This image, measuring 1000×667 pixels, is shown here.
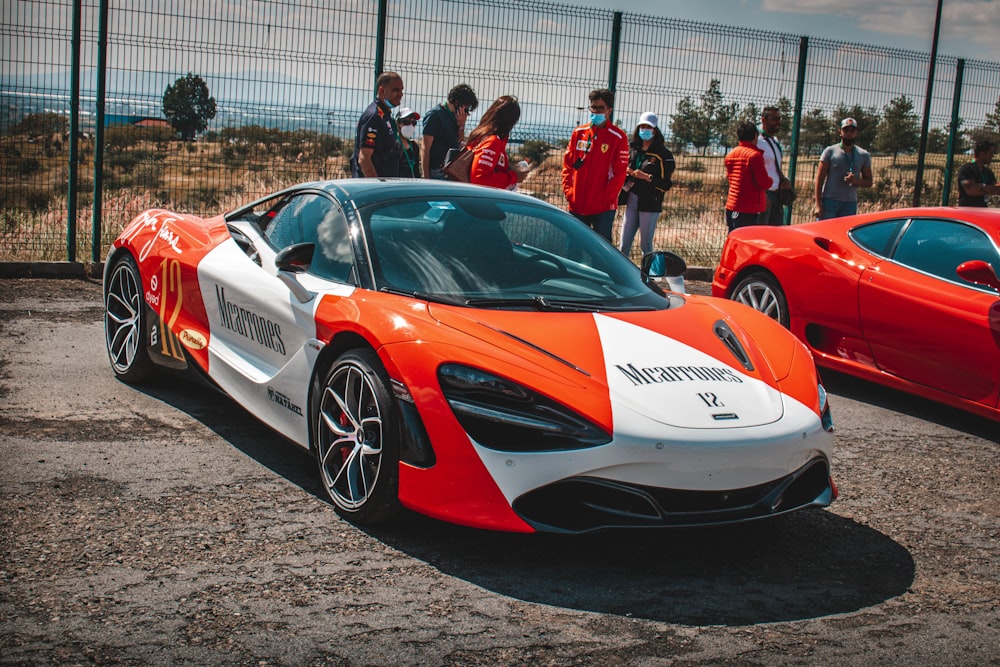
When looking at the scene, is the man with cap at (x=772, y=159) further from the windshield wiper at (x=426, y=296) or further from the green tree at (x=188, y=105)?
the windshield wiper at (x=426, y=296)

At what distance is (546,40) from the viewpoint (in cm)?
1117

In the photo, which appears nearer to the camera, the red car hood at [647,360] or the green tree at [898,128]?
the red car hood at [647,360]

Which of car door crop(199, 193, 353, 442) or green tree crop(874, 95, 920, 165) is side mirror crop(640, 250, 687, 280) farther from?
green tree crop(874, 95, 920, 165)

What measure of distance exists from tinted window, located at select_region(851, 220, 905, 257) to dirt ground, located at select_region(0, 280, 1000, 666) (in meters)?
1.92

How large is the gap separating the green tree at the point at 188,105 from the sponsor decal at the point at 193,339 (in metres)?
4.92

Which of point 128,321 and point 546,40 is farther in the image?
point 546,40

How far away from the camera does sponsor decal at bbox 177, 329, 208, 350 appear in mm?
5492

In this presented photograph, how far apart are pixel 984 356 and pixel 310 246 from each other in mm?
3720

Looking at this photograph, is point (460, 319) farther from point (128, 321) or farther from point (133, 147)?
point (133, 147)

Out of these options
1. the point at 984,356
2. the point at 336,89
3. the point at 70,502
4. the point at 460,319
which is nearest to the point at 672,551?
the point at 460,319

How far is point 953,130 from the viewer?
1457cm

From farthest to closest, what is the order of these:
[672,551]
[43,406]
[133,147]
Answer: [133,147] → [43,406] → [672,551]

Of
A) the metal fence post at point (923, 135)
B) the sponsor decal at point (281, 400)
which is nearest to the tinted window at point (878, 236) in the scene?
the sponsor decal at point (281, 400)

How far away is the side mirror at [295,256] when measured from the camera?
481cm
